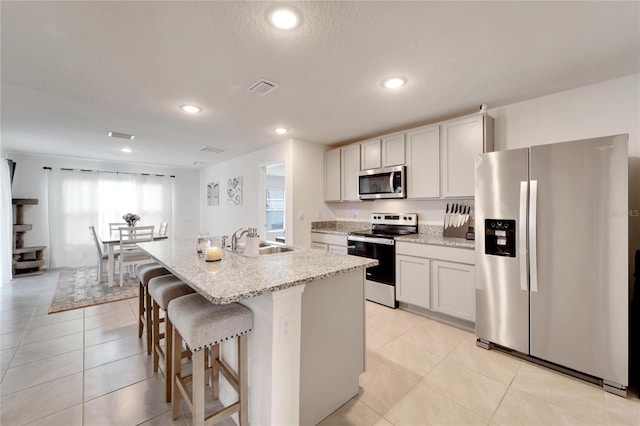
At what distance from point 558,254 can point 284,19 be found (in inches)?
98.1

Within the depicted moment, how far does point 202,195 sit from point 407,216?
5593 millimetres

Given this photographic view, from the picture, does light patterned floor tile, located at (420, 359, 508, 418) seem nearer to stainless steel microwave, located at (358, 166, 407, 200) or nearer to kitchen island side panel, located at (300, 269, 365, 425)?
kitchen island side panel, located at (300, 269, 365, 425)

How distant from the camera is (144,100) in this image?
2621mm

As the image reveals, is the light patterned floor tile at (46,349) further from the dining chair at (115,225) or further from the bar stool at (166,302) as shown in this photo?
the dining chair at (115,225)

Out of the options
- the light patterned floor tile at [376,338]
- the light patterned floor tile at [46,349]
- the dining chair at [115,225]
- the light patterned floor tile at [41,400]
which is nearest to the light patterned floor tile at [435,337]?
the light patterned floor tile at [376,338]

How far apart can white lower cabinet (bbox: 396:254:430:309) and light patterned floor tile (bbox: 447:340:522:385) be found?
626 millimetres

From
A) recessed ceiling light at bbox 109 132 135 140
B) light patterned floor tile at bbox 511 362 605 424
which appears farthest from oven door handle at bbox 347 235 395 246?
recessed ceiling light at bbox 109 132 135 140

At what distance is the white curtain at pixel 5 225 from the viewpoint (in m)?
4.17

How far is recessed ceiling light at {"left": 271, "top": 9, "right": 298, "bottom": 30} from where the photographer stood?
144cm

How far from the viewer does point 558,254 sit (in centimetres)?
198

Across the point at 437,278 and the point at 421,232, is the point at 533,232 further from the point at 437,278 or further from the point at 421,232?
the point at 421,232

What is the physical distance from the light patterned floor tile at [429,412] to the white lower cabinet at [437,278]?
1.14m

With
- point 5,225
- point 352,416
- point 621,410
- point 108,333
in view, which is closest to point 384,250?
point 352,416

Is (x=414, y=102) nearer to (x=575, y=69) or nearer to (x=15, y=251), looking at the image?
(x=575, y=69)
